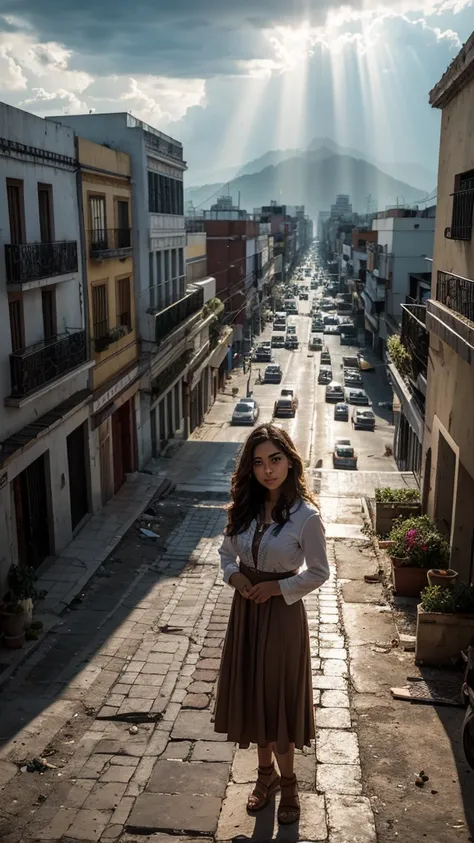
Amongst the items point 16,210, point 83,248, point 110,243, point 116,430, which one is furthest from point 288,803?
point 116,430

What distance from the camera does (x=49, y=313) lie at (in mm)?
17422

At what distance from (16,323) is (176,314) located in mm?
15159

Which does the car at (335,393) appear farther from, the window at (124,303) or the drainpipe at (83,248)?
the drainpipe at (83,248)

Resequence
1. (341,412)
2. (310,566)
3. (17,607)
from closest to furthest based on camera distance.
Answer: (310,566) < (17,607) < (341,412)

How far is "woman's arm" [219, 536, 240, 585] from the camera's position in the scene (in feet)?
19.9

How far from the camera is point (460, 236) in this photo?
41.0 feet

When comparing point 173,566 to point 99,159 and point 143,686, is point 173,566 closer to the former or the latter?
point 143,686

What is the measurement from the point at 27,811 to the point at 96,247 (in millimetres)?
15840

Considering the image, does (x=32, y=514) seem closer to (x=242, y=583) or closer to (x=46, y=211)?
(x=46, y=211)

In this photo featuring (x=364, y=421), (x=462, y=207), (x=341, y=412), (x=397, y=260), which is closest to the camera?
(x=462, y=207)

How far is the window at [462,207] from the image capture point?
39.4 feet

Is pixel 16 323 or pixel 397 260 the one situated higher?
pixel 16 323

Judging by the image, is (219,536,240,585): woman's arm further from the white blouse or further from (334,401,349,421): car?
(334,401,349,421): car

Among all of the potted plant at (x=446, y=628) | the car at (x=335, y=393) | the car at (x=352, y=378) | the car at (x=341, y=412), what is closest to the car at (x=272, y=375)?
the car at (x=352, y=378)
